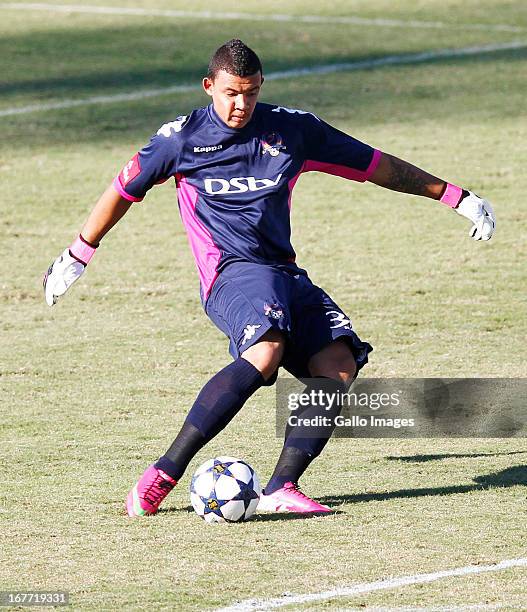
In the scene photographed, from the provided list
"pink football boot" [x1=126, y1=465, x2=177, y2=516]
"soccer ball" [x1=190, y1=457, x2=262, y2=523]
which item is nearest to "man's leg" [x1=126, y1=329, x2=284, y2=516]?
"pink football boot" [x1=126, y1=465, x2=177, y2=516]

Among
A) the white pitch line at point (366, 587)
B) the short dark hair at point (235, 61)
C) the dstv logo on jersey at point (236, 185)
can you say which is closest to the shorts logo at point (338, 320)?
the dstv logo on jersey at point (236, 185)

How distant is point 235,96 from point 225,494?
1.70m

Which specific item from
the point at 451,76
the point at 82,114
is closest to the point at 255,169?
the point at 82,114

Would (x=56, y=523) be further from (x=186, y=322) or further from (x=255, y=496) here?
(x=186, y=322)

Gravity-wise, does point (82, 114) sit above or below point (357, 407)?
above

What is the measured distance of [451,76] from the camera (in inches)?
738

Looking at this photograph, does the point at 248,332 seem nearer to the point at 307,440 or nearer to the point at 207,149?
the point at 307,440

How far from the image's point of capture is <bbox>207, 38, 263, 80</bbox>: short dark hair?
20.3 ft

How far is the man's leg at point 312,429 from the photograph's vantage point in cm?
614

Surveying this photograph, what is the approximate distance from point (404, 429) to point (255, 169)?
188 centimetres

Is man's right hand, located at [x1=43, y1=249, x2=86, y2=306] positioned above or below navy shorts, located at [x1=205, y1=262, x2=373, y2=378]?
above

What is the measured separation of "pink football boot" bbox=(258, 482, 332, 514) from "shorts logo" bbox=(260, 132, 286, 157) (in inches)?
57.5

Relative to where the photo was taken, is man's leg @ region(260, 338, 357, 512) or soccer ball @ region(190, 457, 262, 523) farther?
man's leg @ region(260, 338, 357, 512)

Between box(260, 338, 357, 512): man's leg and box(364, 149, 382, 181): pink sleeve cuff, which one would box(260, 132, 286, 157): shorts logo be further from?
box(260, 338, 357, 512): man's leg
